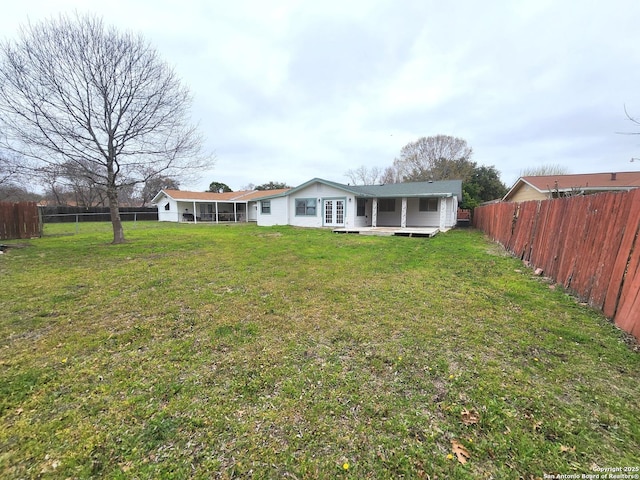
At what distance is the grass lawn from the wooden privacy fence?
417 inches

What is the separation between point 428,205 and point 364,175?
26442 millimetres

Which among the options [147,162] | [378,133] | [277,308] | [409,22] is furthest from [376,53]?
[378,133]

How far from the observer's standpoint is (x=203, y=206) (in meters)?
29.3

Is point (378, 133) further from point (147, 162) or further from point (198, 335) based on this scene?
point (198, 335)

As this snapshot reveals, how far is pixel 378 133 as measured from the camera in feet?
91.7

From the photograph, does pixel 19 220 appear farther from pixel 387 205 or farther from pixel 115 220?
pixel 387 205

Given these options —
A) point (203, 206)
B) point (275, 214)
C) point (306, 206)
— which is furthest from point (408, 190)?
point (203, 206)

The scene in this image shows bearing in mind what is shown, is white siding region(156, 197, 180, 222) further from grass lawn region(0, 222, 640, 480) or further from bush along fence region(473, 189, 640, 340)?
bush along fence region(473, 189, 640, 340)

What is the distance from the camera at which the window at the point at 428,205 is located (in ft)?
58.7

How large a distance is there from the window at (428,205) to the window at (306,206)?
7300 mm

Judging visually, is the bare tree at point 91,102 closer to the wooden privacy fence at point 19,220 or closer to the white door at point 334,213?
the wooden privacy fence at point 19,220

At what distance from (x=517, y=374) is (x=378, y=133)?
28556 millimetres

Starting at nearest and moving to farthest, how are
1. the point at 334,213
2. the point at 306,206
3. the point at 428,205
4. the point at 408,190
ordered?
the point at 334,213 < the point at 408,190 < the point at 428,205 < the point at 306,206

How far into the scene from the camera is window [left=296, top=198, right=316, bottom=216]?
18425 millimetres
